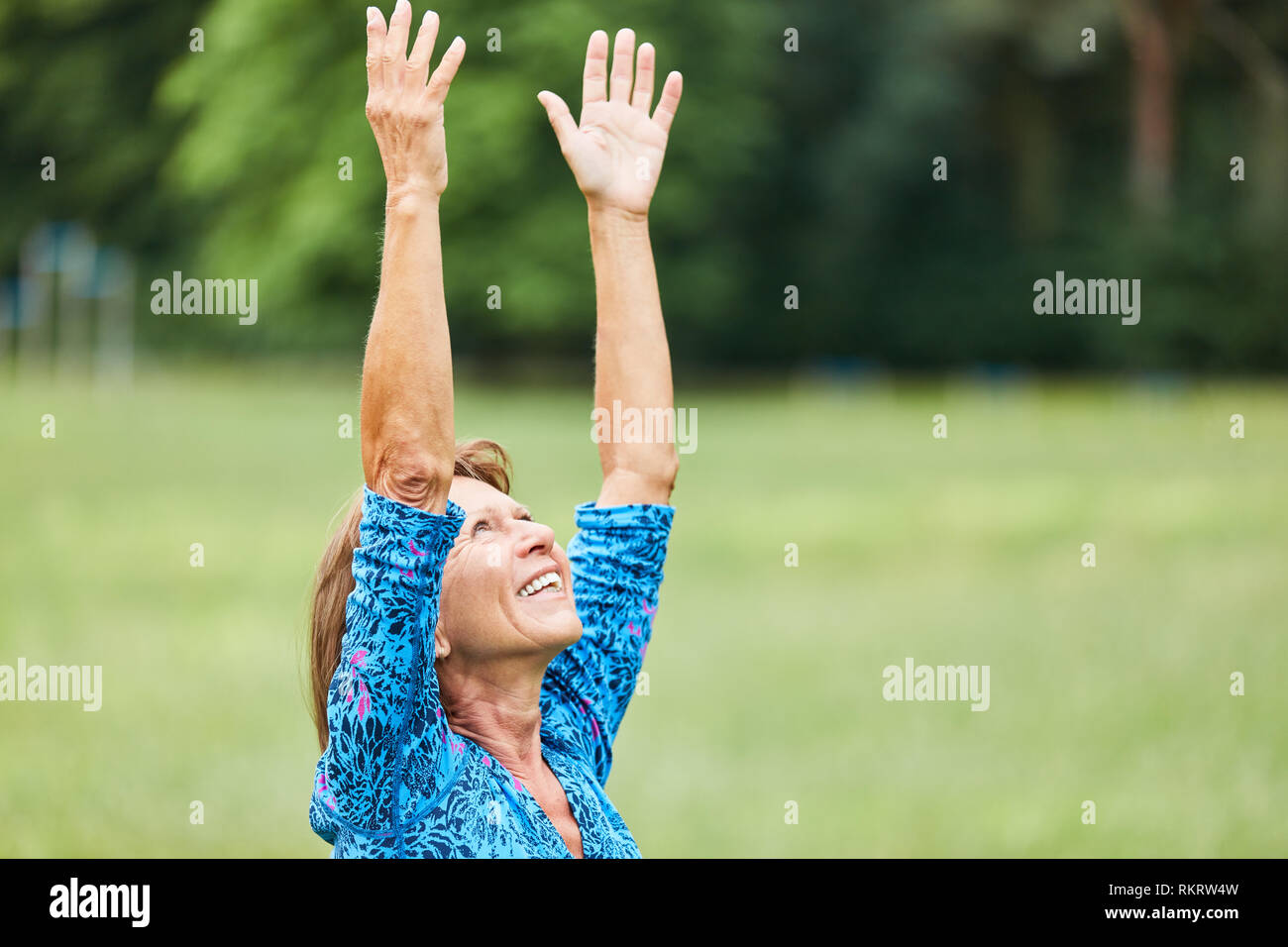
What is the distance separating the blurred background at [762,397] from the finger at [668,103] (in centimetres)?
104

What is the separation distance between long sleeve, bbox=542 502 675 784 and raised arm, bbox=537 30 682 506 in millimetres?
65

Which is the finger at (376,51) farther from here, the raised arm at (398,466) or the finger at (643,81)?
the finger at (643,81)

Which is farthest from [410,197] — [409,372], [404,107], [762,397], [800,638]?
[762,397]

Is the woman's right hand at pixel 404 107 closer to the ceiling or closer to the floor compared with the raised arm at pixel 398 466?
closer to the ceiling

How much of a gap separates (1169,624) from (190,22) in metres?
33.4

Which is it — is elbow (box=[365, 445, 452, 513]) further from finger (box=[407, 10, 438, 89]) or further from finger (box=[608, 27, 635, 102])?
finger (box=[608, 27, 635, 102])

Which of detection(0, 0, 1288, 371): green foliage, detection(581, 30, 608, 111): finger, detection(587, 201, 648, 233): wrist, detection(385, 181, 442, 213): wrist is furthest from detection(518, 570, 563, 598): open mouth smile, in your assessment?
detection(0, 0, 1288, 371): green foliage

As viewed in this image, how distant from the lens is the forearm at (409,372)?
2328 mm

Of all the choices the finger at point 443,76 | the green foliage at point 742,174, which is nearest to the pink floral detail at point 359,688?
the finger at point 443,76

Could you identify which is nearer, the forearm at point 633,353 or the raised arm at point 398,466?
the raised arm at point 398,466

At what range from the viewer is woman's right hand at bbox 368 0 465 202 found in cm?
240

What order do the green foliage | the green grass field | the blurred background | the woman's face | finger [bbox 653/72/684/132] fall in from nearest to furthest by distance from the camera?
1. the woman's face
2. finger [bbox 653/72/684/132]
3. the green grass field
4. the blurred background
5. the green foliage

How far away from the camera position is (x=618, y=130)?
3.15 meters

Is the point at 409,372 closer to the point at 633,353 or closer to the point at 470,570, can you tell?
the point at 470,570
